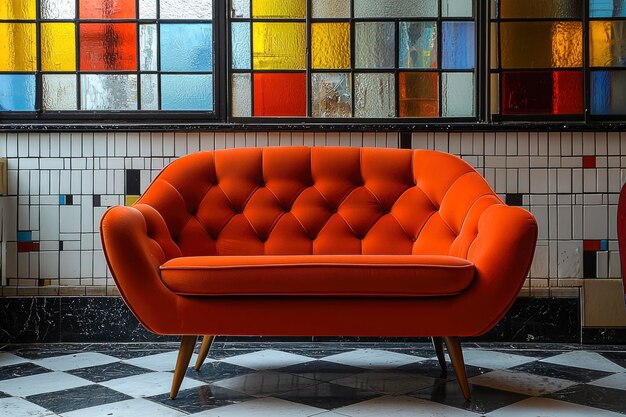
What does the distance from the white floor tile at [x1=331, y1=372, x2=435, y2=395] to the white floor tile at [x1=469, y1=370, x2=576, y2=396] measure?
0.67ft

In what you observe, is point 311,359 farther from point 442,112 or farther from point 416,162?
point 442,112

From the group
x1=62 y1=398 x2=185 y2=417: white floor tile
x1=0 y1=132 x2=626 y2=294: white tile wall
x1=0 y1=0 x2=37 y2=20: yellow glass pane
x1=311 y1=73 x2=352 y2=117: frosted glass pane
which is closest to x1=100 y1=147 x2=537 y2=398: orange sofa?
x1=62 y1=398 x2=185 y2=417: white floor tile

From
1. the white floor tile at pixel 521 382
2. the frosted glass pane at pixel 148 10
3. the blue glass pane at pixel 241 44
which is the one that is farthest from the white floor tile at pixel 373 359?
the frosted glass pane at pixel 148 10

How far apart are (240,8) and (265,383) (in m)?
1.90

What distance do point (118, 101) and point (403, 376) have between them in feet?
6.43

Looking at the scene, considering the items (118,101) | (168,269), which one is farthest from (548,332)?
(118,101)

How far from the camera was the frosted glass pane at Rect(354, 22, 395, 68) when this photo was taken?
11.3ft

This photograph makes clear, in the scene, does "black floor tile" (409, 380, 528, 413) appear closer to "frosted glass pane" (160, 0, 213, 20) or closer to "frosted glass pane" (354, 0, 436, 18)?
"frosted glass pane" (354, 0, 436, 18)

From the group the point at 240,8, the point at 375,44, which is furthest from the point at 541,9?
the point at 240,8

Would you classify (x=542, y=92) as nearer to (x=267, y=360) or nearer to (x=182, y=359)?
(x=267, y=360)

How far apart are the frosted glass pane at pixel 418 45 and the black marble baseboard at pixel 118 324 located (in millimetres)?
1273

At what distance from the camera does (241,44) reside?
3.45m

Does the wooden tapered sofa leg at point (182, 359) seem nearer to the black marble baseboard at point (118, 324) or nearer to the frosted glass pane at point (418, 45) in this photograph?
the black marble baseboard at point (118, 324)

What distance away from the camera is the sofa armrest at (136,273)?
2.22 metres
